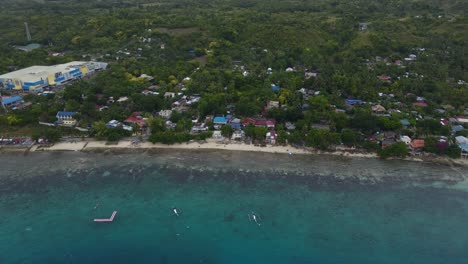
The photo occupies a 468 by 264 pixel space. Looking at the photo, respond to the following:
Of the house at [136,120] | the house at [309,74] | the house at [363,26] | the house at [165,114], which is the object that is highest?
the house at [363,26]

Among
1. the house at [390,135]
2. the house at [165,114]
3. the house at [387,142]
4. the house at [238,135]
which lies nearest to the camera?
the house at [387,142]

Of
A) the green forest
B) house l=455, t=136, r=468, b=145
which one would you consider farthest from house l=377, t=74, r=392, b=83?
house l=455, t=136, r=468, b=145

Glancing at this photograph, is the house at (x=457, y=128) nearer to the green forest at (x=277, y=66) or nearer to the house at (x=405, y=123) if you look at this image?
the green forest at (x=277, y=66)

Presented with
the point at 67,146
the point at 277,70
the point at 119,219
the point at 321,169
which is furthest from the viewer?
the point at 277,70

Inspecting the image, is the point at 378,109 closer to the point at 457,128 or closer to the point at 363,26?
the point at 457,128

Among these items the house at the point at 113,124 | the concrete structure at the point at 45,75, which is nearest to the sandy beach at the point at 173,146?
the house at the point at 113,124

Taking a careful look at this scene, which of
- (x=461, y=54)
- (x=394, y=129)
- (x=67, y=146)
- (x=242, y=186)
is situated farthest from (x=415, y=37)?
(x=67, y=146)

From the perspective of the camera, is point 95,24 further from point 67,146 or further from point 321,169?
point 321,169
